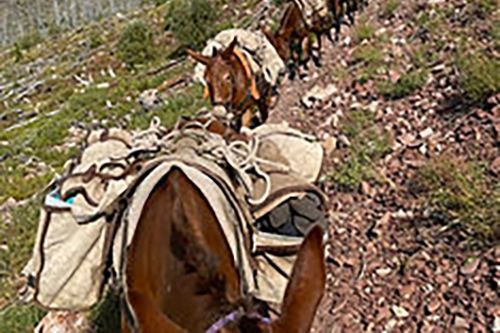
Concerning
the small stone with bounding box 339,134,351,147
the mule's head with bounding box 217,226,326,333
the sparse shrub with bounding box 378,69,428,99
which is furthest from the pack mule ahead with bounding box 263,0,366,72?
the mule's head with bounding box 217,226,326,333

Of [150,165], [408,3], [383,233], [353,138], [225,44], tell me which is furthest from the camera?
[408,3]

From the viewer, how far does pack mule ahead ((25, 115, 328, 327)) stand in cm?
267

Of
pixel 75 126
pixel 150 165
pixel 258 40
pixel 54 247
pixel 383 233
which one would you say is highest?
pixel 150 165

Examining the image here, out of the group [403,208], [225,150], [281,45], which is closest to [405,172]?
[403,208]

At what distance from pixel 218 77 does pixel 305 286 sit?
5.10 metres

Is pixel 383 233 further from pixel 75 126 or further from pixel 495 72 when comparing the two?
pixel 75 126

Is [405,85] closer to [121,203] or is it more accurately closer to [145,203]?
[121,203]

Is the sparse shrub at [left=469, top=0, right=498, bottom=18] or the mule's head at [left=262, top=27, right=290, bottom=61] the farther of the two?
the mule's head at [left=262, top=27, right=290, bottom=61]

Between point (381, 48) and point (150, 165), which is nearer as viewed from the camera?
point (150, 165)

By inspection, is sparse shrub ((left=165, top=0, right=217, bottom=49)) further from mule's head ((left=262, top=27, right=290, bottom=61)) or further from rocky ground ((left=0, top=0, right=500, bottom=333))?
rocky ground ((left=0, top=0, right=500, bottom=333))

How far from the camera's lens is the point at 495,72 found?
564 centimetres

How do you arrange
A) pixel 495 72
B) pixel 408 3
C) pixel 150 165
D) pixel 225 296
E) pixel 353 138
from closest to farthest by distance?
pixel 225 296 < pixel 150 165 < pixel 495 72 < pixel 353 138 < pixel 408 3

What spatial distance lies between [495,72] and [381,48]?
3.01m

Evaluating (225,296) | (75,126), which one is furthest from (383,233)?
(75,126)
